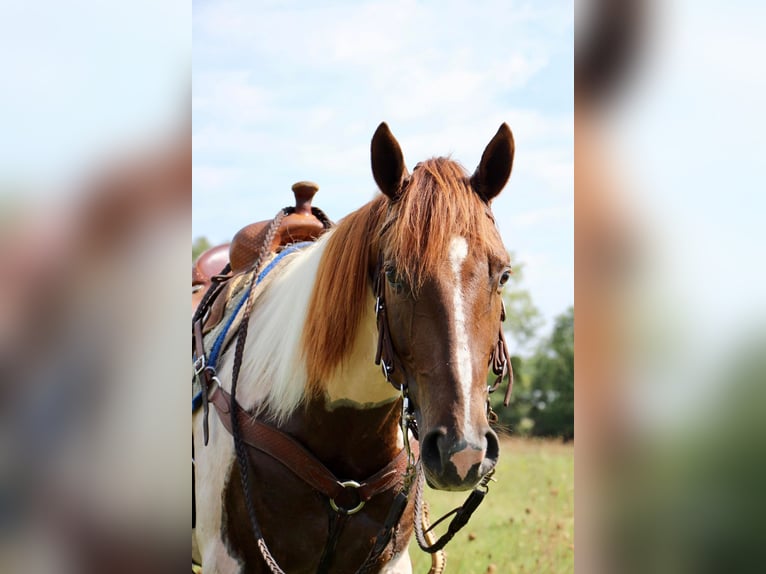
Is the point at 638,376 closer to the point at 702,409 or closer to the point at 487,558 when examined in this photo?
the point at 702,409

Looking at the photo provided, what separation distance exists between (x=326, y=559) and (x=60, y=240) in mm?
2360

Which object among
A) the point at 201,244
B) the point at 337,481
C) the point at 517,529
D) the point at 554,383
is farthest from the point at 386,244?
the point at 201,244

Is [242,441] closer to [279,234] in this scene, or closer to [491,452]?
[491,452]

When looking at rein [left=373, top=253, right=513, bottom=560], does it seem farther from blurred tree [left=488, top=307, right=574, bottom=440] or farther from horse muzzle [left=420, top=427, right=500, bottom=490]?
blurred tree [left=488, top=307, right=574, bottom=440]

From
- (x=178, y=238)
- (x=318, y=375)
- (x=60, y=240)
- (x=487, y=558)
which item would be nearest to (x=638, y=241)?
(x=178, y=238)

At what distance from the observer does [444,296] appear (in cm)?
224

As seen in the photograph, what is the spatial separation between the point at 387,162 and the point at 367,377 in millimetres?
821

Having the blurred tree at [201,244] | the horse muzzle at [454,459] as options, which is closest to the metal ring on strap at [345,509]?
the horse muzzle at [454,459]

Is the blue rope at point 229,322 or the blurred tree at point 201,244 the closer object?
the blue rope at point 229,322

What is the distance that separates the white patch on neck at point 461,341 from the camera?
2168 mm

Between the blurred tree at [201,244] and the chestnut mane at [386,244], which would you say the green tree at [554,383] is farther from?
the chestnut mane at [386,244]

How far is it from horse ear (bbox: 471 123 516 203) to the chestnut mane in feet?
0.20

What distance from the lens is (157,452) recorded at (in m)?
0.98

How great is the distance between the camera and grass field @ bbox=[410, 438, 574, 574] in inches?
237
